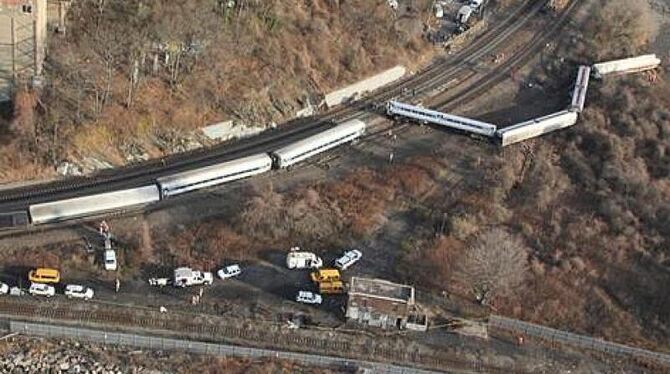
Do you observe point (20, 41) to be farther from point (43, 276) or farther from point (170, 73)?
point (43, 276)

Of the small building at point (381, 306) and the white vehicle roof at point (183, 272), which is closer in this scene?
the small building at point (381, 306)

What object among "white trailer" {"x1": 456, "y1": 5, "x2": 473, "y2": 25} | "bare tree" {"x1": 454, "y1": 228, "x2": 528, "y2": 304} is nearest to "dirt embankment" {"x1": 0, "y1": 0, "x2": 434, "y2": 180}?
"white trailer" {"x1": 456, "y1": 5, "x2": 473, "y2": 25}

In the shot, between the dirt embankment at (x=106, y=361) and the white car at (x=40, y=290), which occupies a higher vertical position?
the white car at (x=40, y=290)

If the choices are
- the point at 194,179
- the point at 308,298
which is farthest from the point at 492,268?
the point at 194,179

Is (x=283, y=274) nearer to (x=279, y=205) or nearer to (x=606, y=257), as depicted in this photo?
(x=279, y=205)

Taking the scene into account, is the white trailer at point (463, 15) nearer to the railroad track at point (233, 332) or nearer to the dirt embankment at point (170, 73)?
the dirt embankment at point (170, 73)

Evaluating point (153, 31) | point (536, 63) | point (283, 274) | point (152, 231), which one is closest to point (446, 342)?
point (283, 274)

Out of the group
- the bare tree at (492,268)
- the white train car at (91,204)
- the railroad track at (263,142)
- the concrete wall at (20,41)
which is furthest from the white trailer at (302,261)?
the concrete wall at (20,41)
